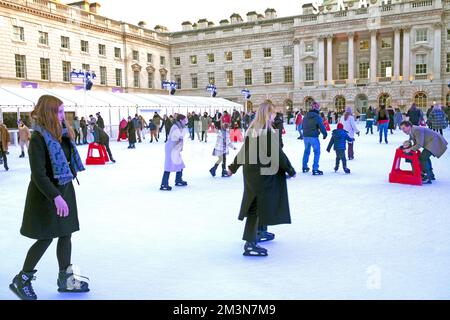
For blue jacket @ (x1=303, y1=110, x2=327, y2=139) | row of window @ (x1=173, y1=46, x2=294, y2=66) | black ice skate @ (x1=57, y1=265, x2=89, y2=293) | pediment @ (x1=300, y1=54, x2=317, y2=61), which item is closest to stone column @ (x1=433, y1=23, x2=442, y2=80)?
pediment @ (x1=300, y1=54, x2=317, y2=61)

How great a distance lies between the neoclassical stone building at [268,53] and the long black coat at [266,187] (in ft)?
115

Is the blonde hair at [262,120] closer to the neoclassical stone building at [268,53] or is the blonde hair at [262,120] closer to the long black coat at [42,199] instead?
the long black coat at [42,199]

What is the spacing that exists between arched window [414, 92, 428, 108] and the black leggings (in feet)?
153

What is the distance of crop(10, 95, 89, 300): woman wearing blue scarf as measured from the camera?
331 centimetres

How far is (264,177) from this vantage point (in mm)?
4402

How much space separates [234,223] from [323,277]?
2.23m

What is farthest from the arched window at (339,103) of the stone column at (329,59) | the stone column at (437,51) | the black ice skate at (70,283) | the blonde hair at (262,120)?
the black ice skate at (70,283)

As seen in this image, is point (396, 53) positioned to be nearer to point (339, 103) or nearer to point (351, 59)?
point (351, 59)

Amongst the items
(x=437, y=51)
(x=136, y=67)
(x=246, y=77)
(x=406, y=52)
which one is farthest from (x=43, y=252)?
(x=246, y=77)

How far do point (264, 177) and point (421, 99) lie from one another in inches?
1811

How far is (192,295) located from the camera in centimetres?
354

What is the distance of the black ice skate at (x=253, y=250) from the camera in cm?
457

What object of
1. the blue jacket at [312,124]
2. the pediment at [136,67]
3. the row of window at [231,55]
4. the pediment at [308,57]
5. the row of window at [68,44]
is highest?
the row of window at [231,55]
